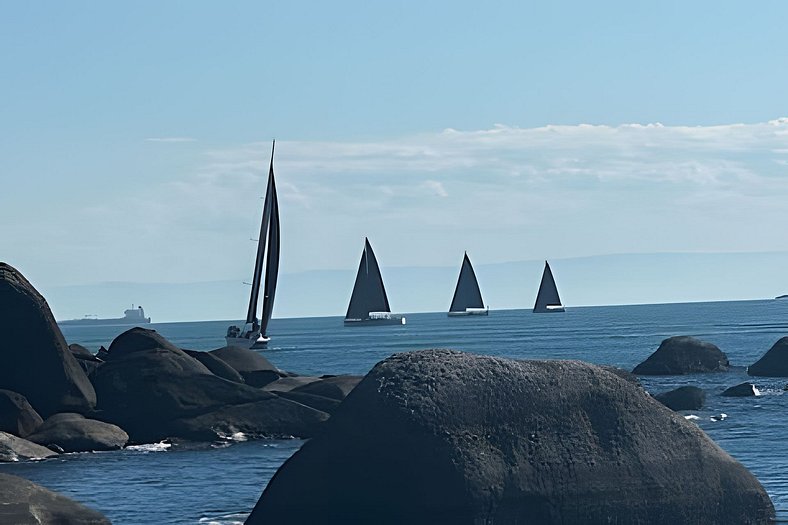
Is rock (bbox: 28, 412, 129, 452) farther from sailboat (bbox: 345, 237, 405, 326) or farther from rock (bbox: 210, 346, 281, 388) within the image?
sailboat (bbox: 345, 237, 405, 326)

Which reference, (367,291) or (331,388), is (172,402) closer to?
(331,388)

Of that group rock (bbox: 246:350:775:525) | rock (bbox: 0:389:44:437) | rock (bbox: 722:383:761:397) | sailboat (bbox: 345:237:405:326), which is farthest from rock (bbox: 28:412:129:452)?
sailboat (bbox: 345:237:405:326)

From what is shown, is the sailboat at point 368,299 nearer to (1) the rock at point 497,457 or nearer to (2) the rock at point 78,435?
(2) the rock at point 78,435

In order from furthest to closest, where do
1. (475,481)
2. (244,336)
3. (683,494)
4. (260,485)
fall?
(244,336) < (260,485) < (683,494) < (475,481)

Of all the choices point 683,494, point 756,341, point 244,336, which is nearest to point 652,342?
point 756,341

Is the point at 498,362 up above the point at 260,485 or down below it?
above

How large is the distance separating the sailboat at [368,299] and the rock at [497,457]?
515 ft

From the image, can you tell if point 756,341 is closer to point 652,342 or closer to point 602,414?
point 652,342

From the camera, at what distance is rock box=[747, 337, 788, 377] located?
6962 cm

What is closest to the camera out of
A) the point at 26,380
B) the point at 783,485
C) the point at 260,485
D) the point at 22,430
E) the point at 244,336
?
the point at 783,485

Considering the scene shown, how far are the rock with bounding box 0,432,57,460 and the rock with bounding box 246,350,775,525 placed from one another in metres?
16.7

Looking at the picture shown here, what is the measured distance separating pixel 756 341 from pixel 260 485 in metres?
90.3

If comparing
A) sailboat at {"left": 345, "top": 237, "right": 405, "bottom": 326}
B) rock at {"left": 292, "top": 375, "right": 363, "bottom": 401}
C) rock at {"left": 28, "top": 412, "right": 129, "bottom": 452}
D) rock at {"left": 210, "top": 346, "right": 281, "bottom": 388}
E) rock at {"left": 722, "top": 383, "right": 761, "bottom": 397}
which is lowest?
rock at {"left": 722, "top": 383, "right": 761, "bottom": 397}

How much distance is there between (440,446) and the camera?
20.5 meters
